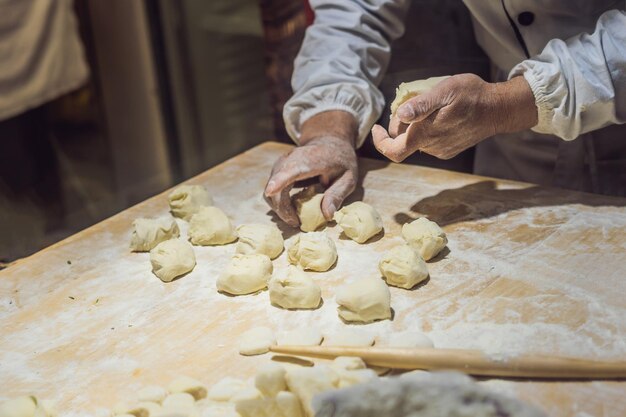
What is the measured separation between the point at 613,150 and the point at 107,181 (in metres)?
2.23

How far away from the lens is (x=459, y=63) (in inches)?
91.4

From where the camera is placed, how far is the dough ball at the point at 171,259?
69.8 inches

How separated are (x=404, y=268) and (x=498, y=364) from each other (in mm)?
378

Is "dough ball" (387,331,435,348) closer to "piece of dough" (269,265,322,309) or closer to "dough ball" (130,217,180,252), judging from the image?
"piece of dough" (269,265,322,309)

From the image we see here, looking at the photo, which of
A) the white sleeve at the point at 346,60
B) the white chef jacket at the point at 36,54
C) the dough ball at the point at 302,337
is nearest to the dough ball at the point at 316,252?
the dough ball at the point at 302,337

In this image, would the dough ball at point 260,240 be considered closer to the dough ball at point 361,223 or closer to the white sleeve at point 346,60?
the dough ball at point 361,223

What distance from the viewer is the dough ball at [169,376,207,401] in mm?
1347

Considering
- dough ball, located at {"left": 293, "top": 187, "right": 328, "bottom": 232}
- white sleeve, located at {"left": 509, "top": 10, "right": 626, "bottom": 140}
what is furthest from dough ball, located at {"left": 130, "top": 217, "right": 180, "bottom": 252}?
white sleeve, located at {"left": 509, "top": 10, "right": 626, "bottom": 140}

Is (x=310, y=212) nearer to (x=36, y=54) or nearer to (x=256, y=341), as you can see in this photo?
(x=256, y=341)

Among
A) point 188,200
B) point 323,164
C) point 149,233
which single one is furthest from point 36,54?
point 323,164

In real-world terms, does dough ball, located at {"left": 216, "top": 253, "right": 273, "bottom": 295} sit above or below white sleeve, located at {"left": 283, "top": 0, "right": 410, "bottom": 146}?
below

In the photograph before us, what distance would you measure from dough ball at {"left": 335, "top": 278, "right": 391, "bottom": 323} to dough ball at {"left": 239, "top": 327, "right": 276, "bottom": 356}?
174 mm

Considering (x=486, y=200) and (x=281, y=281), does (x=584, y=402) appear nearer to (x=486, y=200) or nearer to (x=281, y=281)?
(x=281, y=281)

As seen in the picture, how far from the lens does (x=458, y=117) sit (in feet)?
5.92
